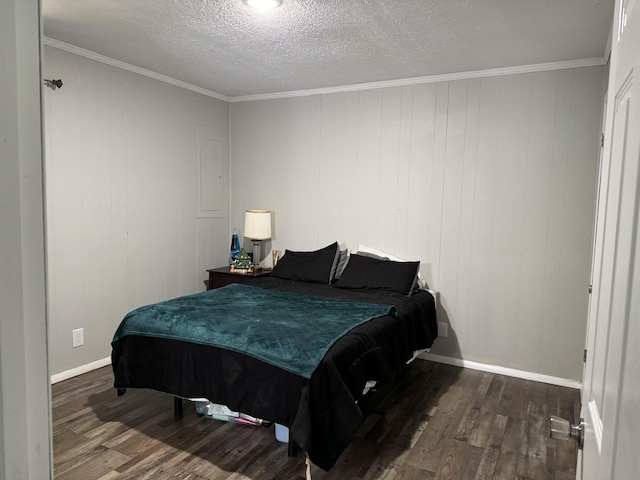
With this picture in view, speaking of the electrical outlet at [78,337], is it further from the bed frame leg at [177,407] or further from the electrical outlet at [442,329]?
the electrical outlet at [442,329]

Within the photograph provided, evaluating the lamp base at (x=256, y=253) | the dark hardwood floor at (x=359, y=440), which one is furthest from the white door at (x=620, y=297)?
the lamp base at (x=256, y=253)

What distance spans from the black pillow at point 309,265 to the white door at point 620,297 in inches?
125

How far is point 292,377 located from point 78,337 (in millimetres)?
2186

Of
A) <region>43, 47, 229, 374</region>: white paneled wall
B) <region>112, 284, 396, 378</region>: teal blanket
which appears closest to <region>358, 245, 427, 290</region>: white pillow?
<region>112, 284, 396, 378</region>: teal blanket

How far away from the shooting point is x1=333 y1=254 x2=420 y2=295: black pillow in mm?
3701

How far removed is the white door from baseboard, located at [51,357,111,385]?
356 centimetres

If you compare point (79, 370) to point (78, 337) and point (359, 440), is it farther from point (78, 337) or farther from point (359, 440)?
point (359, 440)

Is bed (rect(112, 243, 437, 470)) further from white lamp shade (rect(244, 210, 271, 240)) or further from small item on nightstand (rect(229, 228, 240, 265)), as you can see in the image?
small item on nightstand (rect(229, 228, 240, 265))

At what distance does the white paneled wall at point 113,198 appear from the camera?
335 cm

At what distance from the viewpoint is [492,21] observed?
2.71 metres

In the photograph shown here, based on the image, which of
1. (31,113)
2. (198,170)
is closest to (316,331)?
(31,113)

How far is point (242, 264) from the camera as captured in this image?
14.8ft

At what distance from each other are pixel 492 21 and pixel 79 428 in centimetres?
347

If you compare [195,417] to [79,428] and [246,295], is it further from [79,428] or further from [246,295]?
[246,295]
